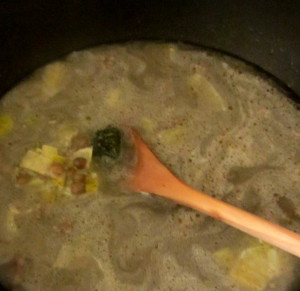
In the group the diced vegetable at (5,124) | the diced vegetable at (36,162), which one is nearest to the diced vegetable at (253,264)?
the diced vegetable at (36,162)

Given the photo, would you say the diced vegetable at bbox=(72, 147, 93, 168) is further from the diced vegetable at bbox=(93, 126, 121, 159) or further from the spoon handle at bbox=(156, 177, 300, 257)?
the spoon handle at bbox=(156, 177, 300, 257)

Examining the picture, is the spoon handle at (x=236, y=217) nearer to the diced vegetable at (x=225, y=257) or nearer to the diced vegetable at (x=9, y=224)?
the diced vegetable at (x=225, y=257)

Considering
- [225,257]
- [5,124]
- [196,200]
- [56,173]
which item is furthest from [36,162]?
[225,257]

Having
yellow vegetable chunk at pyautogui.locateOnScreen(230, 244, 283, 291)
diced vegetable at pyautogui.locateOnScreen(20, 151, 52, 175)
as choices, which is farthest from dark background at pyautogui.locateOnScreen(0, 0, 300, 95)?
yellow vegetable chunk at pyautogui.locateOnScreen(230, 244, 283, 291)

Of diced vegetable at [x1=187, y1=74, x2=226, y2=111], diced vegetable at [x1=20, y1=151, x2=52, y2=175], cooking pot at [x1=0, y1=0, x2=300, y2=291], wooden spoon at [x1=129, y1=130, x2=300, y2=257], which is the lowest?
diced vegetable at [x1=20, y1=151, x2=52, y2=175]

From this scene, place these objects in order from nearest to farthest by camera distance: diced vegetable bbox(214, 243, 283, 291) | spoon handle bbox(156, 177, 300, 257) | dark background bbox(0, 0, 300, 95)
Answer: spoon handle bbox(156, 177, 300, 257)
diced vegetable bbox(214, 243, 283, 291)
dark background bbox(0, 0, 300, 95)
